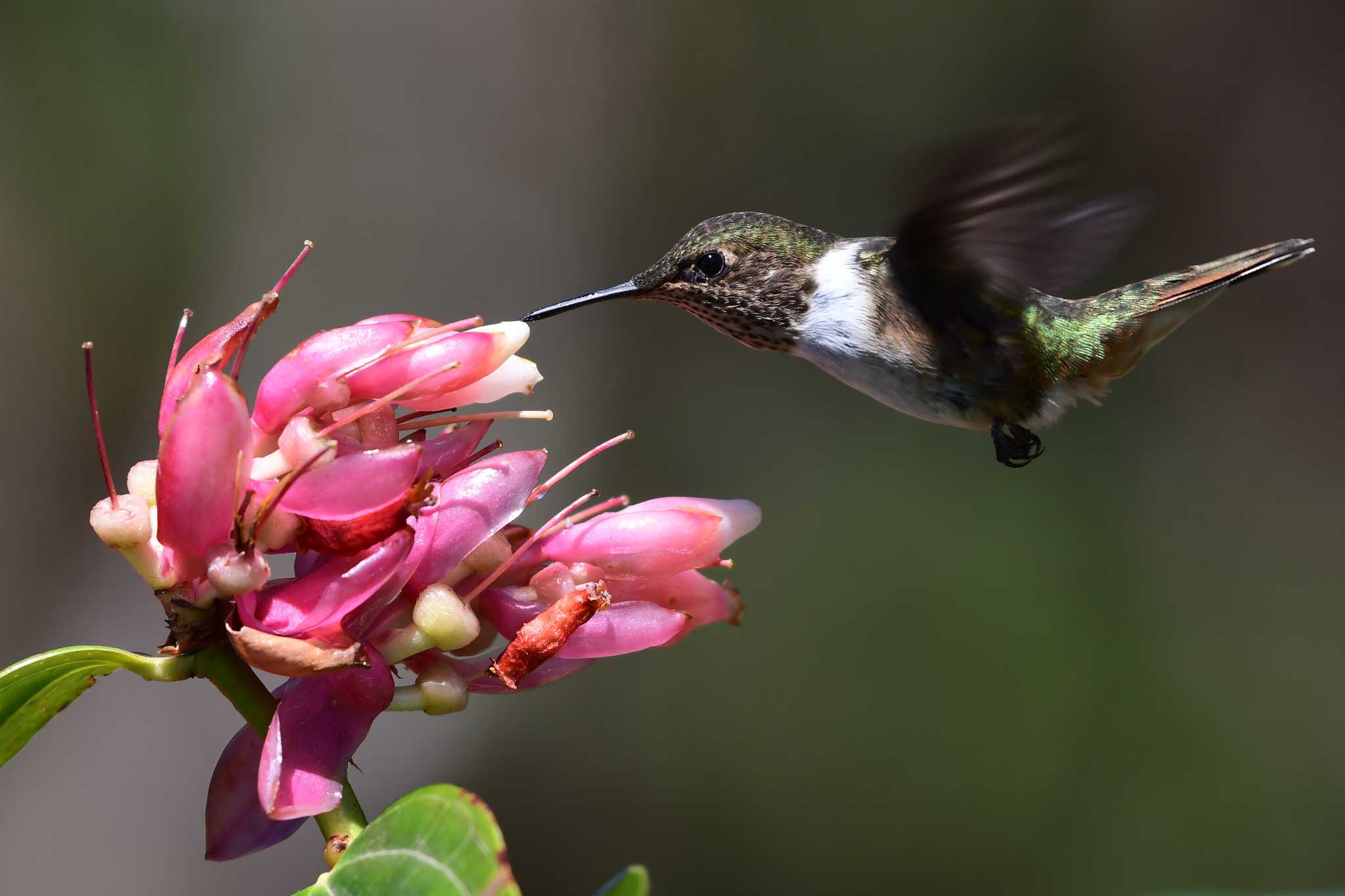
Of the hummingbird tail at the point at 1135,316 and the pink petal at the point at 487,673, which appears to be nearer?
the pink petal at the point at 487,673

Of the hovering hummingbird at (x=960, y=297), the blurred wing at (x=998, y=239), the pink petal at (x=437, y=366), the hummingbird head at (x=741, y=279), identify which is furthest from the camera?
the hummingbird head at (x=741, y=279)

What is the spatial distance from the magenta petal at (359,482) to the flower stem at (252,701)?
127 millimetres

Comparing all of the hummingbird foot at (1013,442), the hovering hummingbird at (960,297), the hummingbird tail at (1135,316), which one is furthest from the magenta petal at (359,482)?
the hummingbird tail at (1135,316)

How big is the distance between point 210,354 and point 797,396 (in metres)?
3.68

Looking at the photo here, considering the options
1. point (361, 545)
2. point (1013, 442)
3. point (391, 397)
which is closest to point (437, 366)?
point (391, 397)

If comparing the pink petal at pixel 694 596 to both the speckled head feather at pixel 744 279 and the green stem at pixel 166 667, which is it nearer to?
the green stem at pixel 166 667

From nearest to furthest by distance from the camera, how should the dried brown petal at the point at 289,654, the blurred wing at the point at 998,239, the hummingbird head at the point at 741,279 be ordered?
the dried brown petal at the point at 289,654 → the blurred wing at the point at 998,239 → the hummingbird head at the point at 741,279

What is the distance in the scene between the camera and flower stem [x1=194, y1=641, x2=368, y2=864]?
33.5 inches

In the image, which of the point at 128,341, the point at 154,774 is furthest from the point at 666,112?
the point at 154,774

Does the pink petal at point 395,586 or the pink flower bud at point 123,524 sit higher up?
the pink flower bud at point 123,524

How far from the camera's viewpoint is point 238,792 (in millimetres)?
919

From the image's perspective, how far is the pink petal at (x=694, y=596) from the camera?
1036mm

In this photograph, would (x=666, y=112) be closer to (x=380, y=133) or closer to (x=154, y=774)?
(x=380, y=133)

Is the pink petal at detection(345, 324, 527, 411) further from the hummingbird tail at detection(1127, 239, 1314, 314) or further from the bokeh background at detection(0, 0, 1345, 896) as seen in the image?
the bokeh background at detection(0, 0, 1345, 896)
